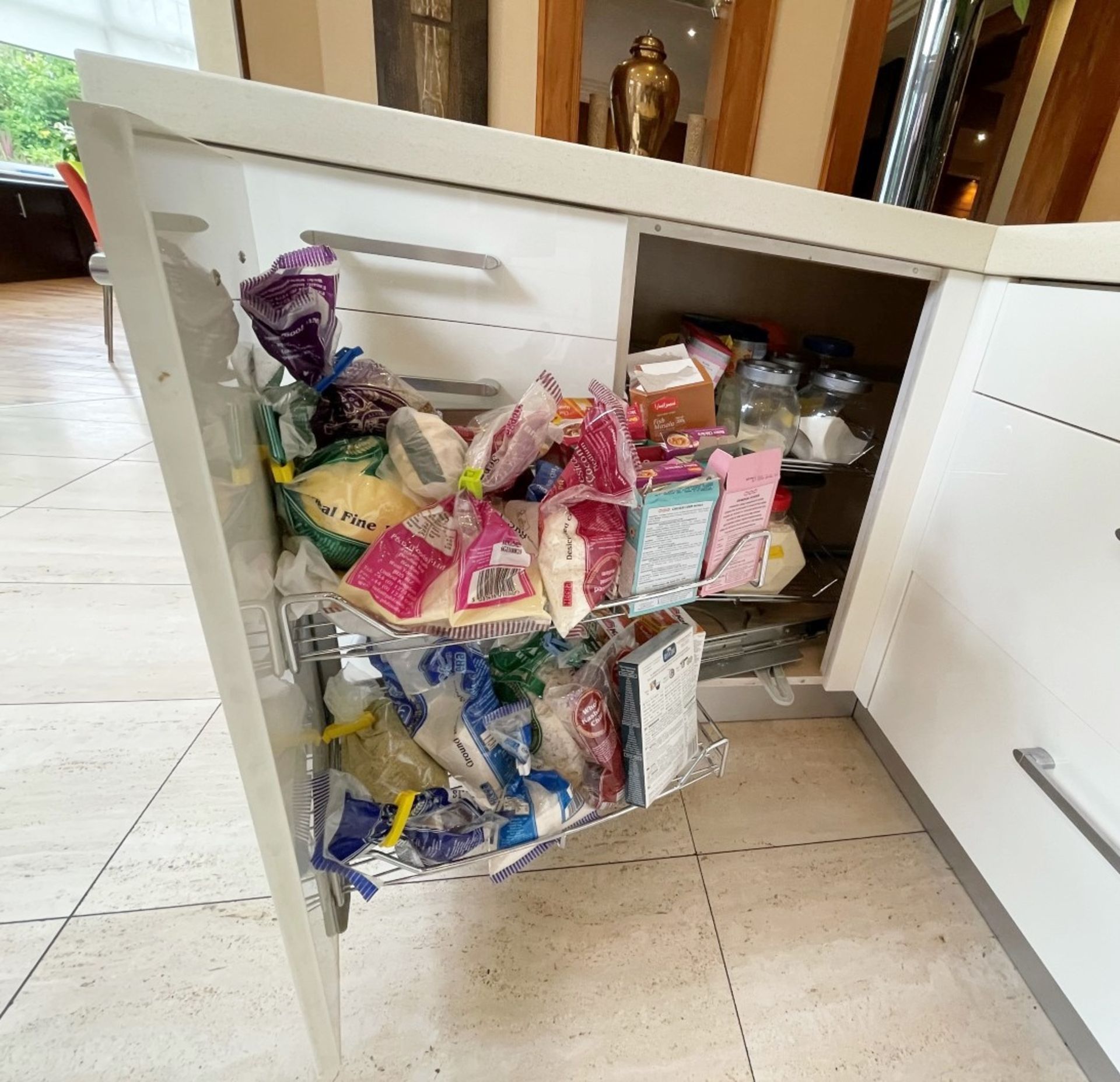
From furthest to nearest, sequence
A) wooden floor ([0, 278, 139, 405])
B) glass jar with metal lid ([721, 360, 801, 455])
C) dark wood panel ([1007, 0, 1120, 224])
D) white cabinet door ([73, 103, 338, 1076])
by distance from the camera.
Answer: wooden floor ([0, 278, 139, 405]) < dark wood panel ([1007, 0, 1120, 224]) < glass jar with metal lid ([721, 360, 801, 455]) < white cabinet door ([73, 103, 338, 1076])

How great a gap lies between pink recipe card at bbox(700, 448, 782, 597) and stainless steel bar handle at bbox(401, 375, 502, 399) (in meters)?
0.27

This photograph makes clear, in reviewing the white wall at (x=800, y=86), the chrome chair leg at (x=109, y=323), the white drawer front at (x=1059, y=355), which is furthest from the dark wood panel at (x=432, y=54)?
the chrome chair leg at (x=109, y=323)

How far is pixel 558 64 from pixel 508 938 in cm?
156

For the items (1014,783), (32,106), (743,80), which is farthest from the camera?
(32,106)

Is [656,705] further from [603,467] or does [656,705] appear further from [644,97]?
[644,97]

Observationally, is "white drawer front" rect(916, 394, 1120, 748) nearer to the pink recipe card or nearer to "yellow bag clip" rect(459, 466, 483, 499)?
the pink recipe card

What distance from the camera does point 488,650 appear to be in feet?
2.43

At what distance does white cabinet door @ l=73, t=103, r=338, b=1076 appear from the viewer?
0.82ft

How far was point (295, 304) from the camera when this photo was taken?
1.60 ft

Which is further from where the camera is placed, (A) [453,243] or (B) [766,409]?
(B) [766,409]

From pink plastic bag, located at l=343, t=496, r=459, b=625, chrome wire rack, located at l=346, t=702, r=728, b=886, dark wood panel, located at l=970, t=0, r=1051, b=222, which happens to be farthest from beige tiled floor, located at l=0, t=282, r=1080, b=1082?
dark wood panel, located at l=970, t=0, r=1051, b=222

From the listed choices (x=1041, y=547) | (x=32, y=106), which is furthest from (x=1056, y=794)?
(x=32, y=106)

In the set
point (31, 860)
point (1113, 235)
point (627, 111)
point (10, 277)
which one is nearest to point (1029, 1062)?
point (1113, 235)

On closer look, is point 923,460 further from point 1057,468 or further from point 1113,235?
point 1113,235
